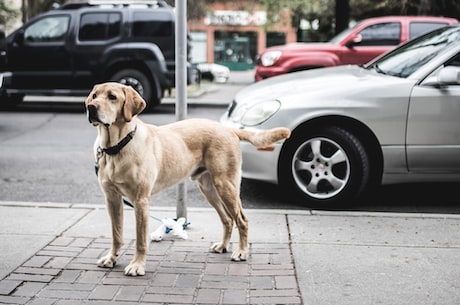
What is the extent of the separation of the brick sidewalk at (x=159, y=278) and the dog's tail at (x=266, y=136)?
2.60ft

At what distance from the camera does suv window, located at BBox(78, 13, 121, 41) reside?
44.8 ft

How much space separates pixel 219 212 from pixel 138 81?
9.06 metres

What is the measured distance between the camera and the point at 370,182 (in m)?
6.04

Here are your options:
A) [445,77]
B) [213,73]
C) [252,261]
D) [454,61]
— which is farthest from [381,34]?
[213,73]

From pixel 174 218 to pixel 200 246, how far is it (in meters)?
0.73

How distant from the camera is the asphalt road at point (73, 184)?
6324 millimetres

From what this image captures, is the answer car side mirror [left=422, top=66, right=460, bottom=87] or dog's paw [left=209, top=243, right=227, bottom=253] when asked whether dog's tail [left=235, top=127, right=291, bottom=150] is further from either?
car side mirror [left=422, top=66, right=460, bottom=87]

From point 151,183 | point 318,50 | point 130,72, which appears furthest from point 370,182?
point 130,72

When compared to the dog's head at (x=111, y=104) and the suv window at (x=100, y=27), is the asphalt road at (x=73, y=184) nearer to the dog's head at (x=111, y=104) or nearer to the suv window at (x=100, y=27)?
the dog's head at (x=111, y=104)

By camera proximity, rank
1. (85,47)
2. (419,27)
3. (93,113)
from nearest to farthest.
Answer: (93,113) → (419,27) → (85,47)

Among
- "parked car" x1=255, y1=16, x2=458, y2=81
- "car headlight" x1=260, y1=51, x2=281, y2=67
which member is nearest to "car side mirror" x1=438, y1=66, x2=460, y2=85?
"parked car" x1=255, y1=16, x2=458, y2=81

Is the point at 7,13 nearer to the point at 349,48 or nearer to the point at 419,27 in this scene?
the point at 349,48

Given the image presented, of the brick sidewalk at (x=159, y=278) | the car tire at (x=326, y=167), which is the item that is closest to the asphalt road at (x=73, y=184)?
the car tire at (x=326, y=167)

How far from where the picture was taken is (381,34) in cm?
1317
